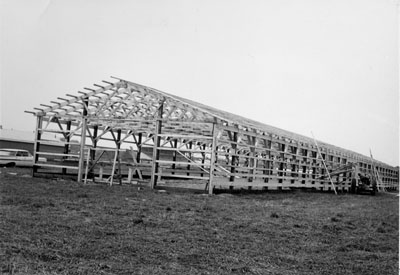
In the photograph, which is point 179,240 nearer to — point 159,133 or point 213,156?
point 213,156

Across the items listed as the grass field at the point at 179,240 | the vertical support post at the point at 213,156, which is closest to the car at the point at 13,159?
the vertical support post at the point at 213,156

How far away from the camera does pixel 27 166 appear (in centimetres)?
2730

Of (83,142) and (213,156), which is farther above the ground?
(83,142)

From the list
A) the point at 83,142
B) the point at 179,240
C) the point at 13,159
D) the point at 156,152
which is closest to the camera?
the point at 179,240

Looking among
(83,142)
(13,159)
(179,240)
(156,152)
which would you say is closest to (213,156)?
(156,152)

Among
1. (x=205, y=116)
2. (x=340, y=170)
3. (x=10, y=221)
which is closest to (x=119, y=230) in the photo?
(x=10, y=221)

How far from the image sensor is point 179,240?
6.16m

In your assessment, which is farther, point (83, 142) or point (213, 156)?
point (83, 142)

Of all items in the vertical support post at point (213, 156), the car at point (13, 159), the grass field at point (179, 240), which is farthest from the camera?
the car at point (13, 159)

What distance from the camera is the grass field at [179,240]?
4.77 meters

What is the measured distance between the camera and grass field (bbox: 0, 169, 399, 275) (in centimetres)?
477

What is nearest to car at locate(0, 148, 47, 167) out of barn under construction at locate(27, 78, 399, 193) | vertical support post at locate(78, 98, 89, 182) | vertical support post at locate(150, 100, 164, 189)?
barn under construction at locate(27, 78, 399, 193)

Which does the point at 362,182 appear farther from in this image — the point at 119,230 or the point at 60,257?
the point at 60,257

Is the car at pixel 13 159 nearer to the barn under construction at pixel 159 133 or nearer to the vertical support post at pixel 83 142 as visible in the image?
the barn under construction at pixel 159 133
